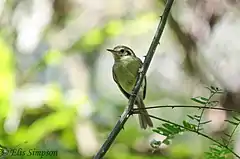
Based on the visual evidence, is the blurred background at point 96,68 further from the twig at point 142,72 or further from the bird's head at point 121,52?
the twig at point 142,72

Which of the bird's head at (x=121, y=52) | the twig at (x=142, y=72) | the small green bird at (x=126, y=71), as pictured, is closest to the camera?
the twig at (x=142, y=72)

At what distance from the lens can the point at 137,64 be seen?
205cm

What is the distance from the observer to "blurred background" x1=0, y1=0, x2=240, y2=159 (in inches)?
91.2

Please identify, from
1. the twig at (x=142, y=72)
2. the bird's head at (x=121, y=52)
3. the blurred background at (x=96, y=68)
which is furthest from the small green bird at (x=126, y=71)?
the twig at (x=142, y=72)

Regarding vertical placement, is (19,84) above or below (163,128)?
below

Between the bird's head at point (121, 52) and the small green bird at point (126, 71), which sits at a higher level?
the bird's head at point (121, 52)

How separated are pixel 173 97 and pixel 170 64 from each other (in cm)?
26

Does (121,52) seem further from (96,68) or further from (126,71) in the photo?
(96,68)

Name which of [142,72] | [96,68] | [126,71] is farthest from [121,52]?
Result: [96,68]

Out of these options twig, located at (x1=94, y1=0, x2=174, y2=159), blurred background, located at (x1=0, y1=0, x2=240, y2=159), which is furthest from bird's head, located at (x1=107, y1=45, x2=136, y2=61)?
twig, located at (x1=94, y1=0, x2=174, y2=159)

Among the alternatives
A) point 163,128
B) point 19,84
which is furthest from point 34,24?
point 163,128

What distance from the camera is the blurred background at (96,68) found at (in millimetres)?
2316

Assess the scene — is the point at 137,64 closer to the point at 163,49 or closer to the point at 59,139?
the point at 59,139

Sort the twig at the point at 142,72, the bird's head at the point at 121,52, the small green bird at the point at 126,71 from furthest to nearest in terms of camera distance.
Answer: the bird's head at the point at 121,52, the small green bird at the point at 126,71, the twig at the point at 142,72
